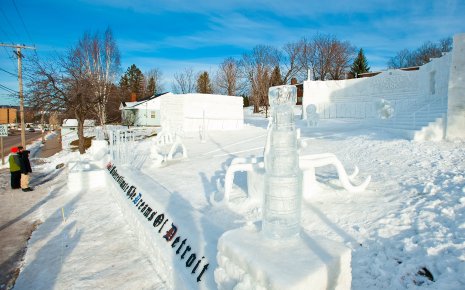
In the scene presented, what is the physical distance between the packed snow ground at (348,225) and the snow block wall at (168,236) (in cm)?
18

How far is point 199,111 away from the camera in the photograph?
74.1 feet

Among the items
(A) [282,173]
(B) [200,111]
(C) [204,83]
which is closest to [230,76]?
(C) [204,83]

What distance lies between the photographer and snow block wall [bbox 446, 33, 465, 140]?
391 inches

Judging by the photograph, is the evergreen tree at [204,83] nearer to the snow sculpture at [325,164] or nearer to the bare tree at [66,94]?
the bare tree at [66,94]

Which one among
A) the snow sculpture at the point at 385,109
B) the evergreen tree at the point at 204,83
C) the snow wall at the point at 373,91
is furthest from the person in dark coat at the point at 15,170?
the evergreen tree at the point at 204,83

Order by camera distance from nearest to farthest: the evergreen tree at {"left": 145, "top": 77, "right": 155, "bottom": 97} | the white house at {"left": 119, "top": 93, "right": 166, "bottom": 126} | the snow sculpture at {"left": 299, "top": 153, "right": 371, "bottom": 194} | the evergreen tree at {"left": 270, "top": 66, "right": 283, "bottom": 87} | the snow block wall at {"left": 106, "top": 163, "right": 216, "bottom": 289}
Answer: the snow block wall at {"left": 106, "top": 163, "right": 216, "bottom": 289} < the snow sculpture at {"left": 299, "top": 153, "right": 371, "bottom": 194} < the white house at {"left": 119, "top": 93, "right": 166, "bottom": 126} < the evergreen tree at {"left": 270, "top": 66, "right": 283, "bottom": 87} < the evergreen tree at {"left": 145, "top": 77, "right": 155, "bottom": 97}

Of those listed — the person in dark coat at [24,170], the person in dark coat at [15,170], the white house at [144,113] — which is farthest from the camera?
the white house at [144,113]

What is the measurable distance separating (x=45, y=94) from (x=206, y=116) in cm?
1108

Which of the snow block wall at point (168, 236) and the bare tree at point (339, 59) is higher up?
the bare tree at point (339, 59)

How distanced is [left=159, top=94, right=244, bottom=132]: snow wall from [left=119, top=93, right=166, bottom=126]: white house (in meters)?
15.7

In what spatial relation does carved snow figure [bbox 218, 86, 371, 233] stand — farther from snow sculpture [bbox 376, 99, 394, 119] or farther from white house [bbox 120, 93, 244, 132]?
white house [bbox 120, 93, 244, 132]

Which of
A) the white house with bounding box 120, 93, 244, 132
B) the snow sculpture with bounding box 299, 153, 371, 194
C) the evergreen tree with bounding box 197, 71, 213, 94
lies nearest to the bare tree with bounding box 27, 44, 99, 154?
the white house with bounding box 120, 93, 244, 132

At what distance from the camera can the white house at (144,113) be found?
37.2 m

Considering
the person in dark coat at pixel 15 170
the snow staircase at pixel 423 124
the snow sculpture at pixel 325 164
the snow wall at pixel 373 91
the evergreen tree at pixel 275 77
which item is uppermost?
the evergreen tree at pixel 275 77
